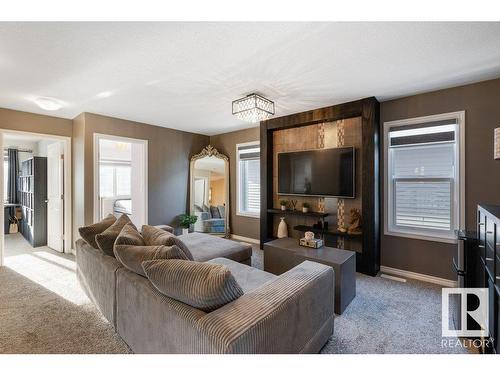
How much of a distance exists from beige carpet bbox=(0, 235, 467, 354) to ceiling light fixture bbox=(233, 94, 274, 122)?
2354mm

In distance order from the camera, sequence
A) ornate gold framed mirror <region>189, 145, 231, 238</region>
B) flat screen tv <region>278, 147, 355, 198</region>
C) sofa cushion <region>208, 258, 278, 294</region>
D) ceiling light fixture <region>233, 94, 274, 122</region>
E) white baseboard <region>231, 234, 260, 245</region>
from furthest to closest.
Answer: ornate gold framed mirror <region>189, 145, 231, 238</region> → white baseboard <region>231, 234, 260, 245</region> → flat screen tv <region>278, 147, 355, 198</region> → ceiling light fixture <region>233, 94, 274, 122</region> → sofa cushion <region>208, 258, 278, 294</region>

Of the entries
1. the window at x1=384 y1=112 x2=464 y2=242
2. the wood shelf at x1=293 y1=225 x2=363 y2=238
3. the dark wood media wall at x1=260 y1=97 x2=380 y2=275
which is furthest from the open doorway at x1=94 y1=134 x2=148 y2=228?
the window at x1=384 y1=112 x2=464 y2=242

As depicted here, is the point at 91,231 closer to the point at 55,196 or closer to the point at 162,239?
the point at 162,239

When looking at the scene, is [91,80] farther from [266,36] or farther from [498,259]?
[498,259]

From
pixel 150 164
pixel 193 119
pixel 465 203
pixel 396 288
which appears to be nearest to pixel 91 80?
pixel 193 119

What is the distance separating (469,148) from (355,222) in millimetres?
1497

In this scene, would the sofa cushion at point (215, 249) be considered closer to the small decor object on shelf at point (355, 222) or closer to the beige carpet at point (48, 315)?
the beige carpet at point (48, 315)

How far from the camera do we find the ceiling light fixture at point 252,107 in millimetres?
2863

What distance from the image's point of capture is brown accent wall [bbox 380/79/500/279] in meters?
2.52

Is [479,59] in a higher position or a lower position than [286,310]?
higher

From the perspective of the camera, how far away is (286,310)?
4.22ft

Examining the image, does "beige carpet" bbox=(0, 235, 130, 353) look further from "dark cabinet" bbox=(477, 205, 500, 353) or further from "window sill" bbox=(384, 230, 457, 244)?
"window sill" bbox=(384, 230, 457, 244)

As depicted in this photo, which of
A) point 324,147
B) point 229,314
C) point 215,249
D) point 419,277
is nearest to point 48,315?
point 215,249
